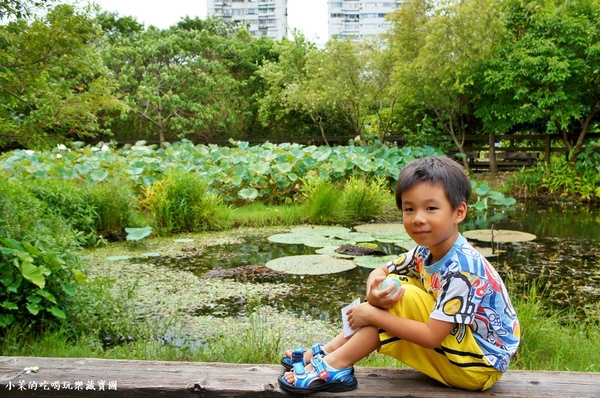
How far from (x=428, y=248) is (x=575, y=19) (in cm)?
872

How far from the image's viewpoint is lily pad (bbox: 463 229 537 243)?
198 inches

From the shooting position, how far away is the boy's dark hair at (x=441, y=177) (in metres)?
1.35

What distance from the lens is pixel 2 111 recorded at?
2.72m

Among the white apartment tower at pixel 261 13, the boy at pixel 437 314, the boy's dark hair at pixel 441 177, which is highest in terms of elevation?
the white apartment tower at pixel 261 13

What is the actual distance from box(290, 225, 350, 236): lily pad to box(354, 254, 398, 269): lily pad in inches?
44.5

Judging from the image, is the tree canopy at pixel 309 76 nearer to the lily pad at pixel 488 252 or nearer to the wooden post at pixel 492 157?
the wooden post at pixel 492 157

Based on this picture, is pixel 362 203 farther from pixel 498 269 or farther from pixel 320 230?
pixel 498 269

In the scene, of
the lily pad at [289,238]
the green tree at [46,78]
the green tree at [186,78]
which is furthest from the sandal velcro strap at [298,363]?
the green tree at [186,78]

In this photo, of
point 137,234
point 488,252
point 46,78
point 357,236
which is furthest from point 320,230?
point 46,78

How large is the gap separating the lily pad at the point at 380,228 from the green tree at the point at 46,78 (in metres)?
3.28

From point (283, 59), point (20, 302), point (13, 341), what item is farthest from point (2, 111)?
point (283, 59)

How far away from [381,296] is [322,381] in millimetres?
302

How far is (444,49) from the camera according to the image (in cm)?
945

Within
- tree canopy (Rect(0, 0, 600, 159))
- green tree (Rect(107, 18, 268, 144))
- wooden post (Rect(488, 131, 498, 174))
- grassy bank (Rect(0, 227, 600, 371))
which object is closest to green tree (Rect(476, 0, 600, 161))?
tree canopy (Rect(0, 0, 600, 159))
